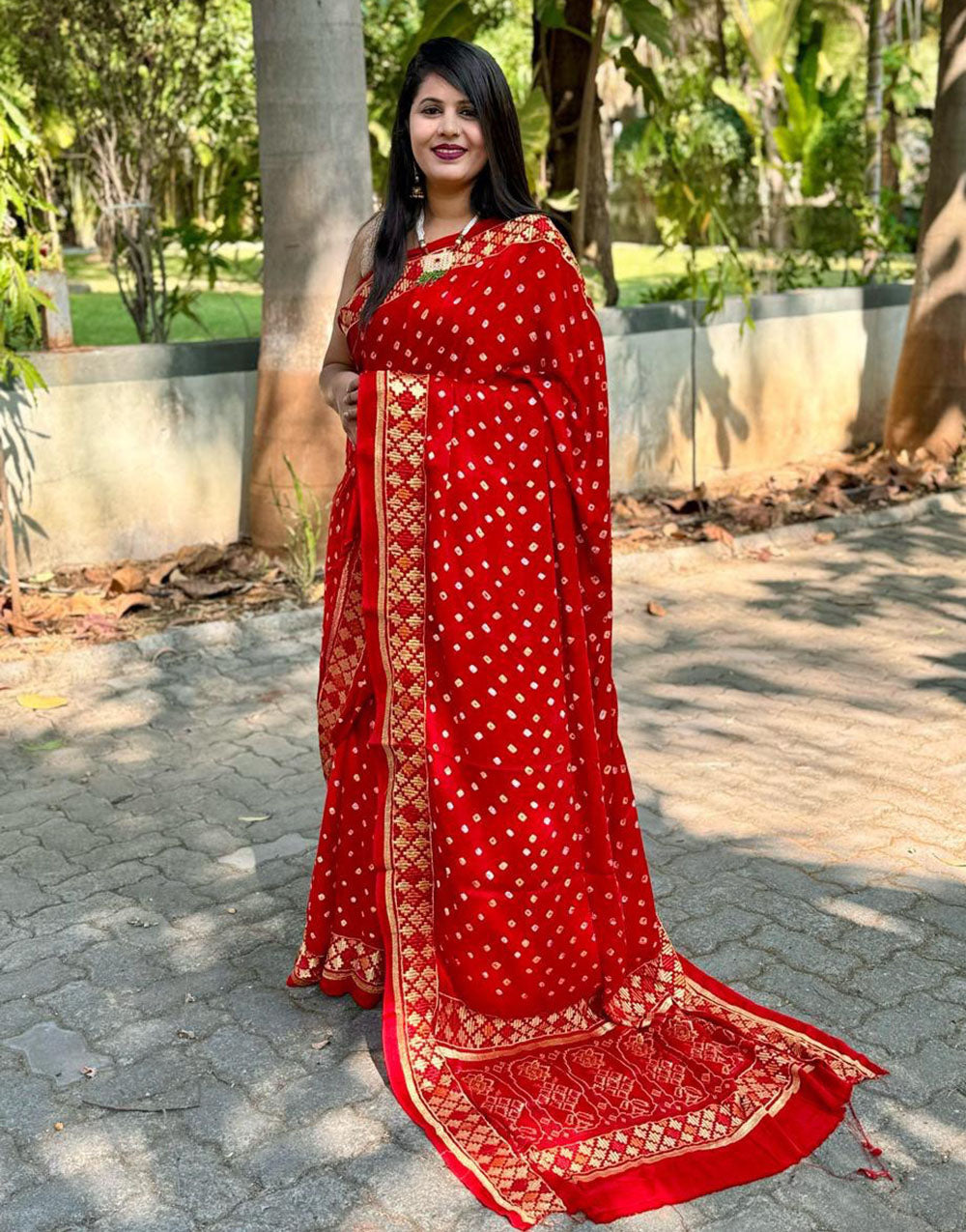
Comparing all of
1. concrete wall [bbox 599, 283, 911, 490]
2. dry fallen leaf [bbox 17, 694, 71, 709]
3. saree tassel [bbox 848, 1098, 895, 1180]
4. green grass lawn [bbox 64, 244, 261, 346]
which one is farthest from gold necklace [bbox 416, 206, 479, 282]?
green grass lawn [bbox 64, 244, 261, 346]

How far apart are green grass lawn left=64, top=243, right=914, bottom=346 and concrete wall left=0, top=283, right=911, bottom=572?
2.83 ft

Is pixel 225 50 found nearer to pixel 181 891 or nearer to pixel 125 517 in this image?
pixel 125 517

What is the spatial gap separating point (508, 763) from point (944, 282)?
6.79 metres

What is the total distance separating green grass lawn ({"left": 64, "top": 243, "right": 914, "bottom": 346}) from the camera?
10297 mm

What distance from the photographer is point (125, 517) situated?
21.8 ft

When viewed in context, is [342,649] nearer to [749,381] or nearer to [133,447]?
[133,447]

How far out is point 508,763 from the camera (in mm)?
3111

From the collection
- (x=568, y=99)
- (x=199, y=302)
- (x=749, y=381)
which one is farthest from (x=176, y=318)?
(x=749, y=381)

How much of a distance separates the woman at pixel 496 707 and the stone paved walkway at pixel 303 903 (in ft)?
0.55

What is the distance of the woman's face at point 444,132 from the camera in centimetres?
298

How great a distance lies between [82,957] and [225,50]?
638 centimetres

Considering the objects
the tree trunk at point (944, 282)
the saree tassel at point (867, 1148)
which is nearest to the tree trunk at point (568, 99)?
the tree trunk at point (944, 282)

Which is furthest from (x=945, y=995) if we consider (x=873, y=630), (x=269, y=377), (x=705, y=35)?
(x=705, y=35)

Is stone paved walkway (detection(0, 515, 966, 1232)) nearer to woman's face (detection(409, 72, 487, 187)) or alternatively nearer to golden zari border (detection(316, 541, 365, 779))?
golden zari border (detection(316, 541, 365, 779))
